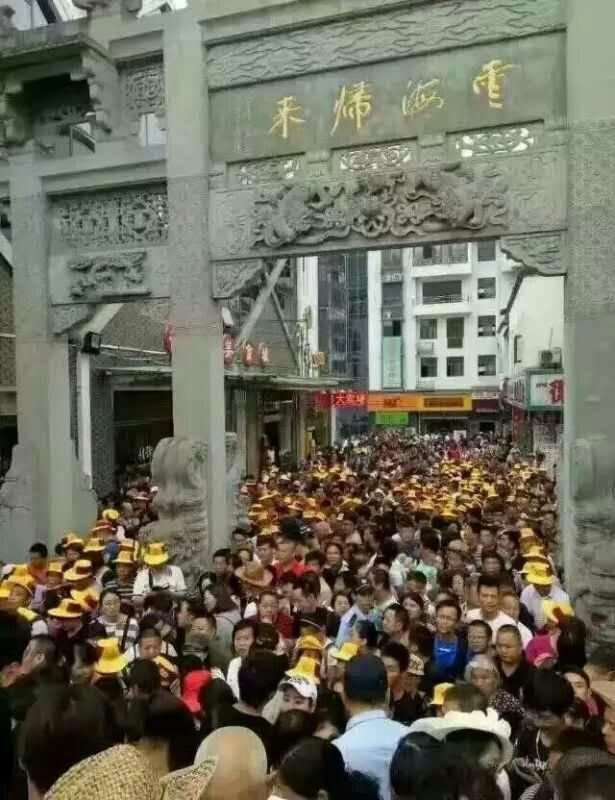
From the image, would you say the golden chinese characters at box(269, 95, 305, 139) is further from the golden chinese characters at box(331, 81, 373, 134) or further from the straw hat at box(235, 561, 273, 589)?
the straw hat at box(235, 561, 273, 589)

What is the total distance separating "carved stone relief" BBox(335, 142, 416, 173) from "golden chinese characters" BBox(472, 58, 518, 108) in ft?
2.93

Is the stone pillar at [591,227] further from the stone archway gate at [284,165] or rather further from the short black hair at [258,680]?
the short black hair at [258,680]

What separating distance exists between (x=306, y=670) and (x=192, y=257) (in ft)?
19.4

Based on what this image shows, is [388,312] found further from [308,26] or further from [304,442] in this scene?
[308,26]

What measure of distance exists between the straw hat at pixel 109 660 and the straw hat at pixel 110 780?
9.64 ft

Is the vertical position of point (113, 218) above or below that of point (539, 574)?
above

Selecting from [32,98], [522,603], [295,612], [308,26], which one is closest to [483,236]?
[308,26]

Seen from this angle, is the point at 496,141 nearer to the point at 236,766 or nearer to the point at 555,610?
the point at 555,610

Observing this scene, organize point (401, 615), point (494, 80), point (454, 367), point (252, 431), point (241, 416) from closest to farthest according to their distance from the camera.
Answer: point (401, 615)
point (494, 80)
point (241, 416)
point (252, 431)
point (454, 367)

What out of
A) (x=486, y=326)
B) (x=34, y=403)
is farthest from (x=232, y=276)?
(x=486, y=326)

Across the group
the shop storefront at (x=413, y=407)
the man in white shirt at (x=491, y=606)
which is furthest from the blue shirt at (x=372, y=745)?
the shop storefront at (x=413, y=407)

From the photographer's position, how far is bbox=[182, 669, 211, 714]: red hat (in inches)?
166

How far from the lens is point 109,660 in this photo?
461cm

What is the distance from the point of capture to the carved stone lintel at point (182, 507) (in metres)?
8.52
